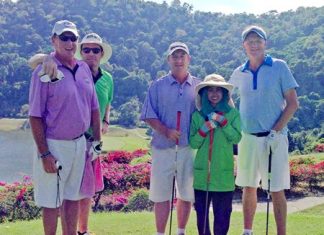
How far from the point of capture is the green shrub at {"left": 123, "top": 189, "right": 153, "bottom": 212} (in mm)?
9539

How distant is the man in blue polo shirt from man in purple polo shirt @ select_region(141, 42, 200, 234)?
54 centimetres

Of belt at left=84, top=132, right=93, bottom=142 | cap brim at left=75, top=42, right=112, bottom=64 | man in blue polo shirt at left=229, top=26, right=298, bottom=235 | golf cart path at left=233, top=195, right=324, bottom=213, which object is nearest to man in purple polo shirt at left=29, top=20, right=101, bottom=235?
belt at left=84, top=132, right=93, bottom=142

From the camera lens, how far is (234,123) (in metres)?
4.88

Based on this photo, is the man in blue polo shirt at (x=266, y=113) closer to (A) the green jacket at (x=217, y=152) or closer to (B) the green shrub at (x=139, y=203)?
(A) the green jacket at (x=217, y=152)

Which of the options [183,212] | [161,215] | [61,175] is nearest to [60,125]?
[61,175]

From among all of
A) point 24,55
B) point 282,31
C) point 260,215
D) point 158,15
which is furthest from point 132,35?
point 260,215

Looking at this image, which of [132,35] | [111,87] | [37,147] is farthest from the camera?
[132,35]

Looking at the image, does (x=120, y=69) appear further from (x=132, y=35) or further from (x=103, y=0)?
(x=103, y=0)

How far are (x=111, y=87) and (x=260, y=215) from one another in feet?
9.34

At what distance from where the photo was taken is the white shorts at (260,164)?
4945 millimetres

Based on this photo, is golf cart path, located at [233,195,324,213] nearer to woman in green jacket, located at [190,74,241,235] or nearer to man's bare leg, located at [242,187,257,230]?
man's bare leg, located at [242,187,257,230]

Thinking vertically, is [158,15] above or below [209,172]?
above

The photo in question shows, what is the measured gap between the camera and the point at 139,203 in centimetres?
968

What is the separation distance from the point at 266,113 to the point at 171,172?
3.42ft
